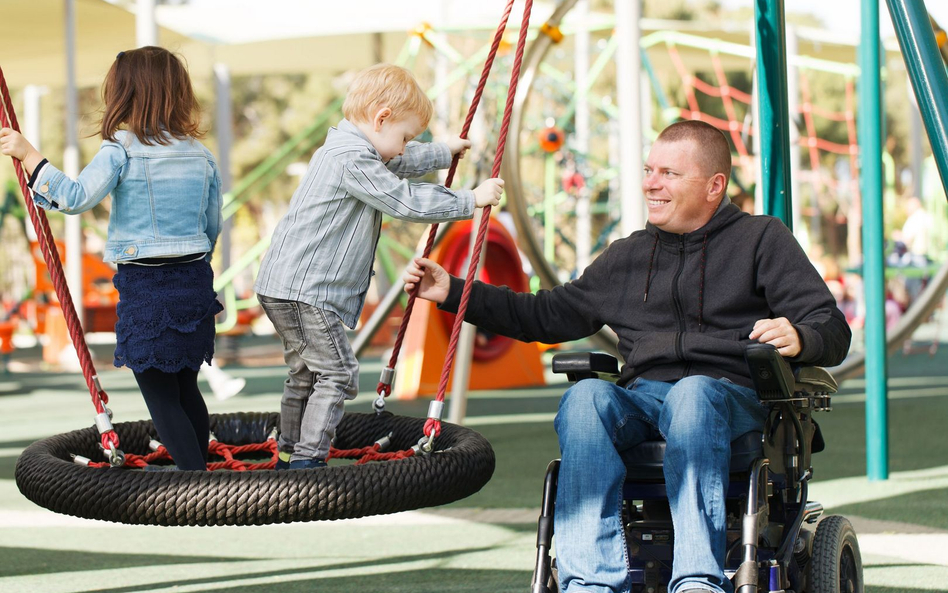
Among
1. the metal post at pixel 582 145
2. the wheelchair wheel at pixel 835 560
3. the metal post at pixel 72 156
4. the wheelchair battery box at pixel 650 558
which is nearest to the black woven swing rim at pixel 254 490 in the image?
the wheelchair battery box at pixel 650 558

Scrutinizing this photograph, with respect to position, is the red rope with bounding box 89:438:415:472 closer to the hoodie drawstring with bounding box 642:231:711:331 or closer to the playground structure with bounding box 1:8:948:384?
the hoodie drawstring with bounding box 642:231:711:331

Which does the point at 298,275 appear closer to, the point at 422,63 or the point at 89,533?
the point at 89,533

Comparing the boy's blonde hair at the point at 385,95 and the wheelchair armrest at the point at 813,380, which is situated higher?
the boy's blonde hair at the point at 385,95

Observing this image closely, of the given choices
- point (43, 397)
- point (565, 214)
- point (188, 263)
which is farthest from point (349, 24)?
point (188, 263)

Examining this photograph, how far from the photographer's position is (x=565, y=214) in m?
13.8

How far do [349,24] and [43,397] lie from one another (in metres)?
6.80

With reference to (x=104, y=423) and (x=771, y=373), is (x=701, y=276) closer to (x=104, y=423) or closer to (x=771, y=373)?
(x=771, y=373)

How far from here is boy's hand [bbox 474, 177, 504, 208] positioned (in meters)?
2.67

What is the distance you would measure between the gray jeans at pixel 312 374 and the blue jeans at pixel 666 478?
0.60 metres

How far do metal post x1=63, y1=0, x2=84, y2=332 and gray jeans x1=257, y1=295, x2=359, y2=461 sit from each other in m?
8.47

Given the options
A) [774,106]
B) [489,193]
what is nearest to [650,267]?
[489,193]

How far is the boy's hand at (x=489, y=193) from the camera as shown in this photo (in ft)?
8.77

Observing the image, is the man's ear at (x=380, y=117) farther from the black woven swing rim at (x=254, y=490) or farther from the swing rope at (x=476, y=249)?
the black woven swing rim at (x=254, y=490)

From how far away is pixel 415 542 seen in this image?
13.5 feet
